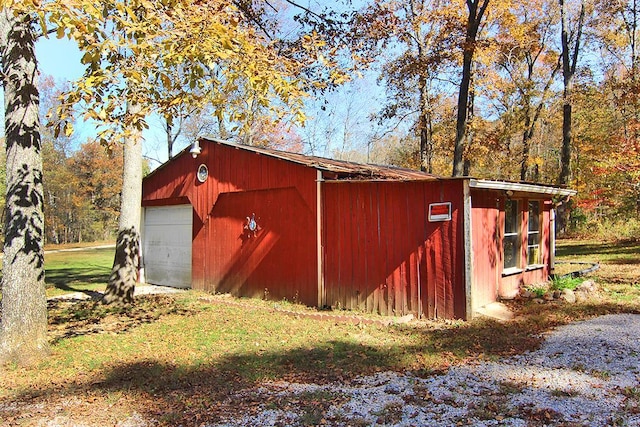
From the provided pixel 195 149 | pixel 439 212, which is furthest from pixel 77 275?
pixel 439 212

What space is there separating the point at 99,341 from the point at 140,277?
681 centimetres

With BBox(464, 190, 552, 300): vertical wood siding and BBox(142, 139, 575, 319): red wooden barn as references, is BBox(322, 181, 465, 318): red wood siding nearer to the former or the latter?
BBox(142, 139, 575, 319): red wooden barn

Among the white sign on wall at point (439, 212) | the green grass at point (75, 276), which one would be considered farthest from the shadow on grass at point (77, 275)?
the white sign on wall at point (439, 212)

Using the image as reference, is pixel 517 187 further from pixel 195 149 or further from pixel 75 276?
pixel 75 276

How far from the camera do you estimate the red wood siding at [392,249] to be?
705cm

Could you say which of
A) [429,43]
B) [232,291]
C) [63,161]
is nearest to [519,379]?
[232,291]

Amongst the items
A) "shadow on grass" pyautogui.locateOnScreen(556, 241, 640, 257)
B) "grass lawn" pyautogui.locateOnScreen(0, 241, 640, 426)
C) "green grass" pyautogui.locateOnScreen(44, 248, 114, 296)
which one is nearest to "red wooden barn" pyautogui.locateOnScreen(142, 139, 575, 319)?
"grass lawn" pyautogui.locateOnScreen(0, 241, 640, 426)

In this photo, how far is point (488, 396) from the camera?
3.91 meters

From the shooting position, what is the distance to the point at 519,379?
4328 millimetres

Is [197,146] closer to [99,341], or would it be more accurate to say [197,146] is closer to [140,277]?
[140,277]

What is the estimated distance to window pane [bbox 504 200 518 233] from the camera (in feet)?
28.3

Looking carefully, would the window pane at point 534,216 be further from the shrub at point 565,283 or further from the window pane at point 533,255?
the shrub at point 565,283

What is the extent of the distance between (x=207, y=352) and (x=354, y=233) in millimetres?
3456

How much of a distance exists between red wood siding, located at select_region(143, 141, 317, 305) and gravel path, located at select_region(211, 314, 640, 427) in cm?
432
